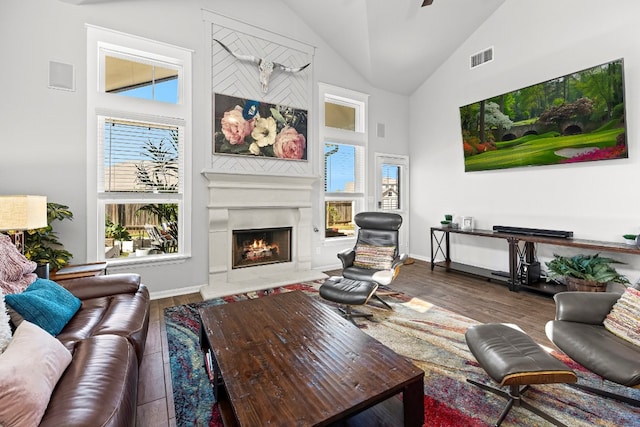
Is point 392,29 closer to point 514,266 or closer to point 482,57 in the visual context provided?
point 482,57

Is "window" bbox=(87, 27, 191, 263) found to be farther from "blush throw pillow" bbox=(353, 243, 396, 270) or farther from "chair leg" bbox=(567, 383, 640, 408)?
"chair leg" bbox=(567, 383, 640, 408)

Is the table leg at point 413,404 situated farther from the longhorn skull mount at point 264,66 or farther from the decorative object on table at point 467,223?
the longhorn skull mount at point 264,66

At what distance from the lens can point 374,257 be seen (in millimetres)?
3594

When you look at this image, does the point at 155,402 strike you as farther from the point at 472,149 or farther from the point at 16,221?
the point at 472,149

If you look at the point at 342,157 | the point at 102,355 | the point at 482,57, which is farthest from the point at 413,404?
the point at 482,57

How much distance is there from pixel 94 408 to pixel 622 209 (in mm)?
5031

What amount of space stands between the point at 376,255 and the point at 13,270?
10.8ft

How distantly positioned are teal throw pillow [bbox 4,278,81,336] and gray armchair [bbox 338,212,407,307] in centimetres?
250

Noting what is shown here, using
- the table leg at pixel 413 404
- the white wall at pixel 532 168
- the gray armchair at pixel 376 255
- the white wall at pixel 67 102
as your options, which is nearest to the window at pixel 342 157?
the gray armchair at pixel 376 255

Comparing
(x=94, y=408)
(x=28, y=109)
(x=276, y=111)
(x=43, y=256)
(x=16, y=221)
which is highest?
(x=276, y=111)

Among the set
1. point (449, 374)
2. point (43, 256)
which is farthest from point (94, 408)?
point (43, 256)

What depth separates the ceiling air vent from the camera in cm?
457

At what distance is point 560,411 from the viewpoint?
64.1 inches

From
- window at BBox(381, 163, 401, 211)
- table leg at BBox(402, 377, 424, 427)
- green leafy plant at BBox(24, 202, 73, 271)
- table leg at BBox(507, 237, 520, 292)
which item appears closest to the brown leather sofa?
green leafy plant at BBox(24, 202, 73, 271)
